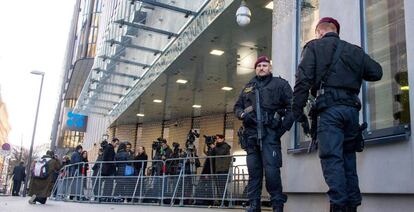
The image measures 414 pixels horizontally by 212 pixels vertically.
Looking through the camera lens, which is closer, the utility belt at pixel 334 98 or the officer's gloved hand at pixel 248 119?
the utility belt at pixel 334 98

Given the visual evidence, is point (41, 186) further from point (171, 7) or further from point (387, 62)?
point (387, 62)

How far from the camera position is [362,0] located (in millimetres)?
5535

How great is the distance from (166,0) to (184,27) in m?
1.14

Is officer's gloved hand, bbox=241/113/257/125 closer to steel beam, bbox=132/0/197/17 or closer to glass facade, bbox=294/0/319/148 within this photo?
glass facade, bbox=294/0/319/148

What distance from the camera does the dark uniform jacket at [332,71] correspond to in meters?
Answer: 4.10

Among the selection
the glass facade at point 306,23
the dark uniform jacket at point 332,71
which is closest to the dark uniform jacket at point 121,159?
the glass facade at point 306,23

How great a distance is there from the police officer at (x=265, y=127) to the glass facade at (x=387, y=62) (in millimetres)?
953

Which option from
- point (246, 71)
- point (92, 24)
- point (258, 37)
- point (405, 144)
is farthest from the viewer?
point (92, 24)

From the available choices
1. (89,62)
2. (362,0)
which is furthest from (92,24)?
(362,0)

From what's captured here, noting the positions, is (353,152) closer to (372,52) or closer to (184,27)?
(372,52)

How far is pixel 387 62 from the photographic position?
16.9 feet

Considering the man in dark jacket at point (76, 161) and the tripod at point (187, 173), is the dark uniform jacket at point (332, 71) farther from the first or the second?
the man in dark jacket at point (76, 161)

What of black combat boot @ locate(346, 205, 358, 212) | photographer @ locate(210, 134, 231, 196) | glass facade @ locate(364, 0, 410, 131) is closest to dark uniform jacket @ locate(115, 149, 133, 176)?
photographer @ locate(210, 134, 231, 196)

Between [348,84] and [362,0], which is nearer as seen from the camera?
[348,84]
